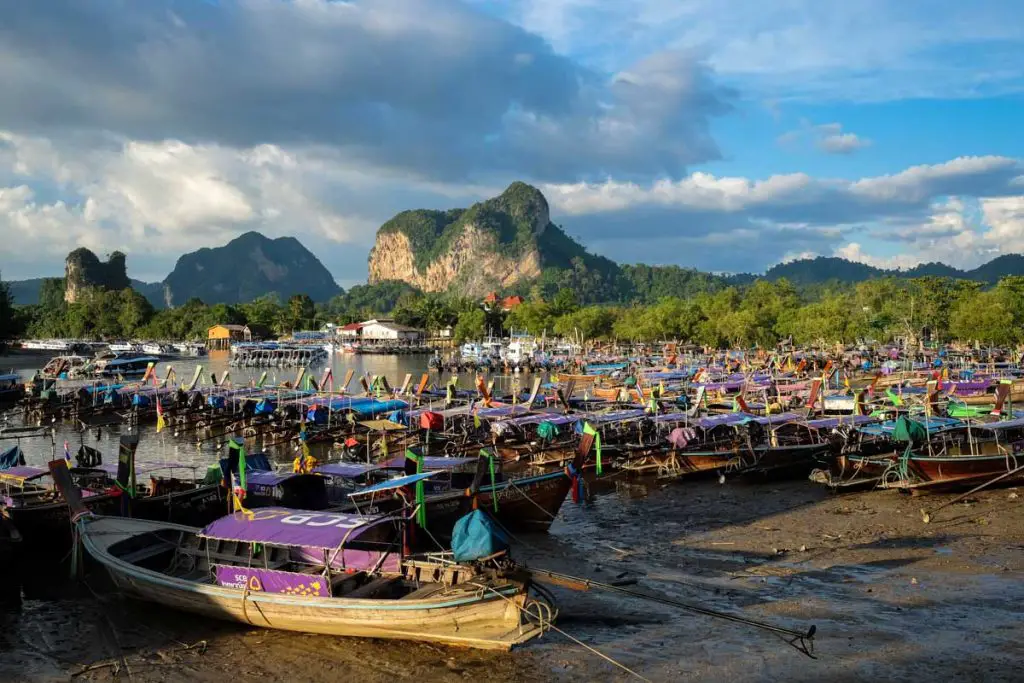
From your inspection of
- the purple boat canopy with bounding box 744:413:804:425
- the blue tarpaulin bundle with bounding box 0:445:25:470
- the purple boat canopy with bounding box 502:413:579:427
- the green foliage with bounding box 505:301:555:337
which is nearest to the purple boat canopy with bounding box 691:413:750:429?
the purple boat canopy with bounding box 744:413:804:425

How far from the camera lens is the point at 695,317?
104 m

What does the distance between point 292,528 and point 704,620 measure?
7381mm

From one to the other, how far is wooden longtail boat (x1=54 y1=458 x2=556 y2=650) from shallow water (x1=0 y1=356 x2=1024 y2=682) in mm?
501

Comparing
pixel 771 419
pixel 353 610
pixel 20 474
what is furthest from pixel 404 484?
pixel 771 419

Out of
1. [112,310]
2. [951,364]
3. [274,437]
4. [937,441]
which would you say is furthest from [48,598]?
[112,310]

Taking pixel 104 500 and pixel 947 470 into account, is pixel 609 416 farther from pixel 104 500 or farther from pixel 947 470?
pixel 104 500

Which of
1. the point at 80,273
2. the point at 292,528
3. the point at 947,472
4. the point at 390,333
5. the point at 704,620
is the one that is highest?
the point at 80,273

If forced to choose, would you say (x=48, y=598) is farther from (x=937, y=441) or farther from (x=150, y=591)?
(x=937, y=441)

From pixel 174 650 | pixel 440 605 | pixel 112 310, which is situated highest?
pixel 112 310

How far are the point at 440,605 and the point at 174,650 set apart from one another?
5012 millimetres

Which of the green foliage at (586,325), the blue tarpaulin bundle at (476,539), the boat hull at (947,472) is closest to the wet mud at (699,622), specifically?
the blue tarpaulin bundle at (476,539)

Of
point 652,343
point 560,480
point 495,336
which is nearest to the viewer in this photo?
point 560,480

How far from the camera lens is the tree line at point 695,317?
7256cm

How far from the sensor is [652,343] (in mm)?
106000
